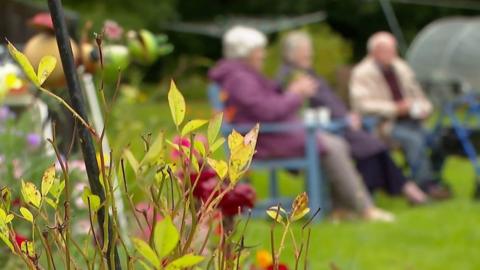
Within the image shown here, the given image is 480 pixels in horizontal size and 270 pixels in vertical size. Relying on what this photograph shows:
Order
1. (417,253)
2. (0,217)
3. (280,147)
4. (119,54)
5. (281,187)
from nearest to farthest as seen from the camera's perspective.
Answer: (0,217), (119,54), (417,253), (280,147), (281,187)

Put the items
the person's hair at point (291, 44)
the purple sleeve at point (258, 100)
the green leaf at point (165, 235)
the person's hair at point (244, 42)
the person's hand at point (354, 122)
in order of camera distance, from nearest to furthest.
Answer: the green leaf at point (165, 235)
the purple sleeve at point (258, 100)
the person's hair at point (244, 42)
the person's hair at point (291, 44)
the person's hand at point (354, 122)

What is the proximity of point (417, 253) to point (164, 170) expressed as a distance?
4.69 m

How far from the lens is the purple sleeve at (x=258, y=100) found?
20.6 ft

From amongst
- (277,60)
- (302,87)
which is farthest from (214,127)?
(277,60)

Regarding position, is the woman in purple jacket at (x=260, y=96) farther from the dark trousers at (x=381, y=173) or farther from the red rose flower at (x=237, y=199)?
the red rose flower at (x=237, y=199)

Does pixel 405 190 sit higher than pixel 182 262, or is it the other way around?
pixel 182 262

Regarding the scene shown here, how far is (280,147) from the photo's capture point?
6.58 metres

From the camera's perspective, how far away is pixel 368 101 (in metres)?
7.40

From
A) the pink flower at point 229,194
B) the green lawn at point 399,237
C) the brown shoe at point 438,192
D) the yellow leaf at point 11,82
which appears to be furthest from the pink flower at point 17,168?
the brown shoe at point 438,192

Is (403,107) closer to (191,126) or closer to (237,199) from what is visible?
(237,199)

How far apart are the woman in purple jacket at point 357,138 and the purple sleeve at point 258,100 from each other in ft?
1.16

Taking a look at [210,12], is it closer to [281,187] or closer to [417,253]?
[281,187]

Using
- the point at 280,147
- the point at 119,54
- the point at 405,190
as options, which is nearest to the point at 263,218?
the point at 280,147

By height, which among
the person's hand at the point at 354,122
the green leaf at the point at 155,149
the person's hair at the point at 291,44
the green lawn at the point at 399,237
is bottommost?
the green lawn at the point at 399,237
